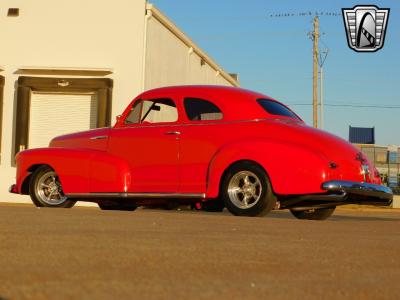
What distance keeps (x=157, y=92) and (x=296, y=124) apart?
212 centimetres

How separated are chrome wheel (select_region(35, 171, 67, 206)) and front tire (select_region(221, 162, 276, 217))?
9.10 feet

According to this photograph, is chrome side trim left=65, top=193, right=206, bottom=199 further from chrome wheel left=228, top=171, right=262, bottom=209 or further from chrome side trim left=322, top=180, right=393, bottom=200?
chrome side trim left=322, top=180, right=393, bottom=200

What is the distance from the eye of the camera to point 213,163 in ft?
28.6

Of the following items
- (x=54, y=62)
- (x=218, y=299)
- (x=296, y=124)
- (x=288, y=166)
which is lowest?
(x=218, y=299)

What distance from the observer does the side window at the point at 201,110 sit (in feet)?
30.3

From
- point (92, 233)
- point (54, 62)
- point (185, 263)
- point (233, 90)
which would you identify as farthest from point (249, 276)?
point (54, 62)

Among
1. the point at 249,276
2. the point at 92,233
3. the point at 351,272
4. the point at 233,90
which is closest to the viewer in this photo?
the point at 249,276

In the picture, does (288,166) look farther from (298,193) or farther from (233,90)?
(233,90)

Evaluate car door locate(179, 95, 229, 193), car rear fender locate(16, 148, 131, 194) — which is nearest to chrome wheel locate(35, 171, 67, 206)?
car rear fender locate(16, 148, 131, 194)

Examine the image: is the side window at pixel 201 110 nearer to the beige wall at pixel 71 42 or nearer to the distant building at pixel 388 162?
the beige wall at pixel 71 42

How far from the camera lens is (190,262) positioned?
4.02 meters

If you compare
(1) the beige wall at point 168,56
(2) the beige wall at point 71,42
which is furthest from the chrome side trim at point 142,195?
(1) the beige wall at point 168,56

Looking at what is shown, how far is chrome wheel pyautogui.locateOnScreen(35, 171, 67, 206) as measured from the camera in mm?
10258

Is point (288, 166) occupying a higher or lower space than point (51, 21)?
lower
